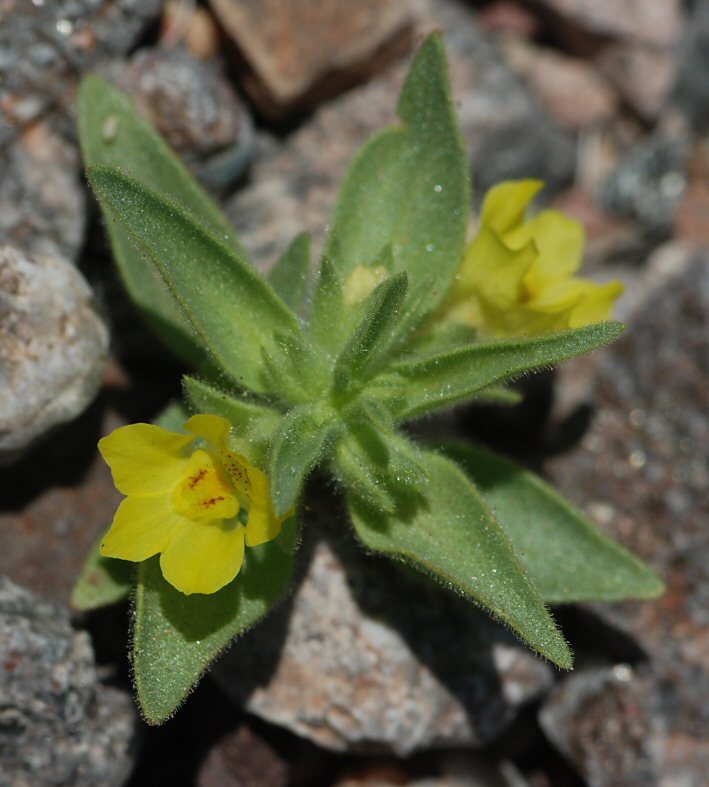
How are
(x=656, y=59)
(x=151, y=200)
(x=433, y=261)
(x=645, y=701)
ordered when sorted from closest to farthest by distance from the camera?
1. (x=151, y=200)
2. (x=433, y=261)
3. (x=645, y=701)
4. (x=656, y=59)

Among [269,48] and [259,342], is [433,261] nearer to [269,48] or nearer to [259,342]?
[259,342]

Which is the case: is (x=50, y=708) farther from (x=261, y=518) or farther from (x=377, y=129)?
(x=377, y=129)

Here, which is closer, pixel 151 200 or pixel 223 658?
pixel 151 200

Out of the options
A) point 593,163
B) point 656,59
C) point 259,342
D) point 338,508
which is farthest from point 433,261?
point 656,59

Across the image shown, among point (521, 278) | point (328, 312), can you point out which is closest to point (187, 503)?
point (328, 312)

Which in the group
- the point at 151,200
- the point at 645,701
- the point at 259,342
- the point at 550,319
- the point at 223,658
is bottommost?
the point at 645,701

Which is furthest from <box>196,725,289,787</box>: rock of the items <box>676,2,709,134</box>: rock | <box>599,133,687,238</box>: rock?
<box>676,2,709,134</box>: rock

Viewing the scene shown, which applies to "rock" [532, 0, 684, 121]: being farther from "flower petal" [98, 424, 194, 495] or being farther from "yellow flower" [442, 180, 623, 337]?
"flower petal" [98, 424, 194, 495]

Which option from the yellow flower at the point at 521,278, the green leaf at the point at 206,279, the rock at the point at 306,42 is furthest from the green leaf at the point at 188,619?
the rock at the point at 306,42
